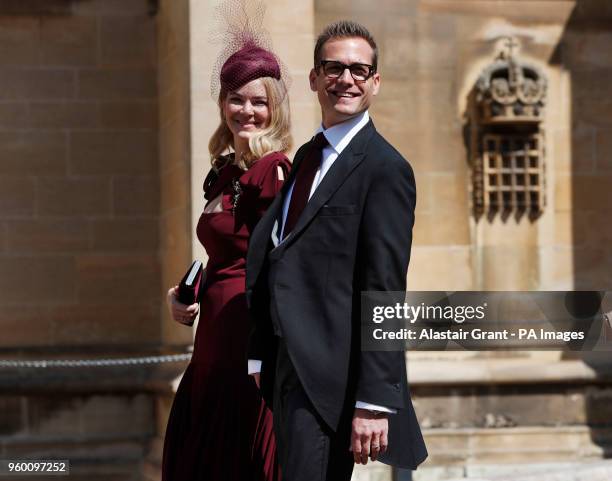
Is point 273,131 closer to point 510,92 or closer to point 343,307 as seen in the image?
point 343,307

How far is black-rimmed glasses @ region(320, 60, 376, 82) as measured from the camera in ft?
10.7

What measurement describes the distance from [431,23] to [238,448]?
11.3 ft

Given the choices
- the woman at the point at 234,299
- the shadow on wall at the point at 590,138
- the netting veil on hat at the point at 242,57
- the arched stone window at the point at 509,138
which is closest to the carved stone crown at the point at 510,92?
the arched stone window at the point at 509,138

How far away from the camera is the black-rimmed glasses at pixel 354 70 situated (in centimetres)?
327

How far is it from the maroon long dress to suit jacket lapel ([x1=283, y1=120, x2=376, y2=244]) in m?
0.64

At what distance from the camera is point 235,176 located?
3.99 meters

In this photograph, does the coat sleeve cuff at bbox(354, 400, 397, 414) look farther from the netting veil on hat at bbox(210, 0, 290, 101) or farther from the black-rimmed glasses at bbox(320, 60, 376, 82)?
the netting veil on hat at bbox(210, 0, 290, 101)

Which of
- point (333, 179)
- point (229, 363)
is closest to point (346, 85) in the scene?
point (333, 179)

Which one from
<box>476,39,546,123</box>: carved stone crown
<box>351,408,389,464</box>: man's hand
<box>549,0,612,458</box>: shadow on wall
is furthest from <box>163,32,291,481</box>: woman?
<box>549,0,612,458</box>: shadow on wall

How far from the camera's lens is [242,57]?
4.00 meters

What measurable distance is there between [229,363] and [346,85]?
1.06 metres

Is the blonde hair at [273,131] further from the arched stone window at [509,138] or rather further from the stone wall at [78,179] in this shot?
the stone wall at [78,179]

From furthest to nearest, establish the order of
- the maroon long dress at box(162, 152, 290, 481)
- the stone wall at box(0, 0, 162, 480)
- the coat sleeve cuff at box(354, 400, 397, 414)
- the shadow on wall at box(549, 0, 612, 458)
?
1. the stone wall at box(0, 0, 162, 480)
2. the shadow on wall at box(549, 0, 612, 458)
3. the maroon long dress at box(162, 152, 290, 481)
4. the coat sleeve cuff at box(354, 400, 397, 414)

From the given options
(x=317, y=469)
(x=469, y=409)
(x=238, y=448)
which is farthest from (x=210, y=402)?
(x=469, y=409)
